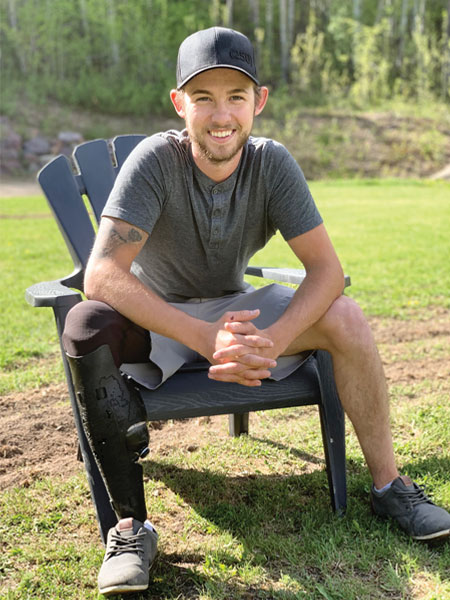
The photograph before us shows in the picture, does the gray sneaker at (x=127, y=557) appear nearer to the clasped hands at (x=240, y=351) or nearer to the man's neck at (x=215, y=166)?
the clasped hands at (x=240, y=351)

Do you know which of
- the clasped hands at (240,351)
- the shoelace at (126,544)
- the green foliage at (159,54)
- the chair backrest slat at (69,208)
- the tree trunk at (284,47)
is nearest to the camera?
the shoelace at (126,544)

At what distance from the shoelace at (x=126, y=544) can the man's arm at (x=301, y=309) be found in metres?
0.51

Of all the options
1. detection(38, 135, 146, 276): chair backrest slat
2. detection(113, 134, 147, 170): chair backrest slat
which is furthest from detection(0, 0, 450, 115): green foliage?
detection(38, 135, 146, 276): chair backrest slat

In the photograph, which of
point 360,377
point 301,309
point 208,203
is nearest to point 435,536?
point 360,377

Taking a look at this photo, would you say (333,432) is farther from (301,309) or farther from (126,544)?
(126,544)

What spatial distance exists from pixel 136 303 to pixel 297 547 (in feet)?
2.95

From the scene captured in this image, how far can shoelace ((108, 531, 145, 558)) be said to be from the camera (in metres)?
1.96

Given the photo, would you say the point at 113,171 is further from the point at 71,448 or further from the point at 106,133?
Result: the point at 106,133

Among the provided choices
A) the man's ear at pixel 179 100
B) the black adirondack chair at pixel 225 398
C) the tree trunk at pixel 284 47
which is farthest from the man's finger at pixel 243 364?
the tree trunk at pixel 284 47

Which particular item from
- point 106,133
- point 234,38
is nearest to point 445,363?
point 234,38

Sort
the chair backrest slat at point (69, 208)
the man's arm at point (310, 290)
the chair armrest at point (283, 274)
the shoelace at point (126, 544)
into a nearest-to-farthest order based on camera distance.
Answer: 1. the shoelace at point (126, 544)
2. the man's arm at point (310, 290)
3. the chair armrest at point (283, 274)
4. the chair backrest slat at point (69, 208)

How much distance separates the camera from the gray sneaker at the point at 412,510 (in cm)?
209

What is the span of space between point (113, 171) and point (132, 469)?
176cm

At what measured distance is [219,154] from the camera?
2273mm
